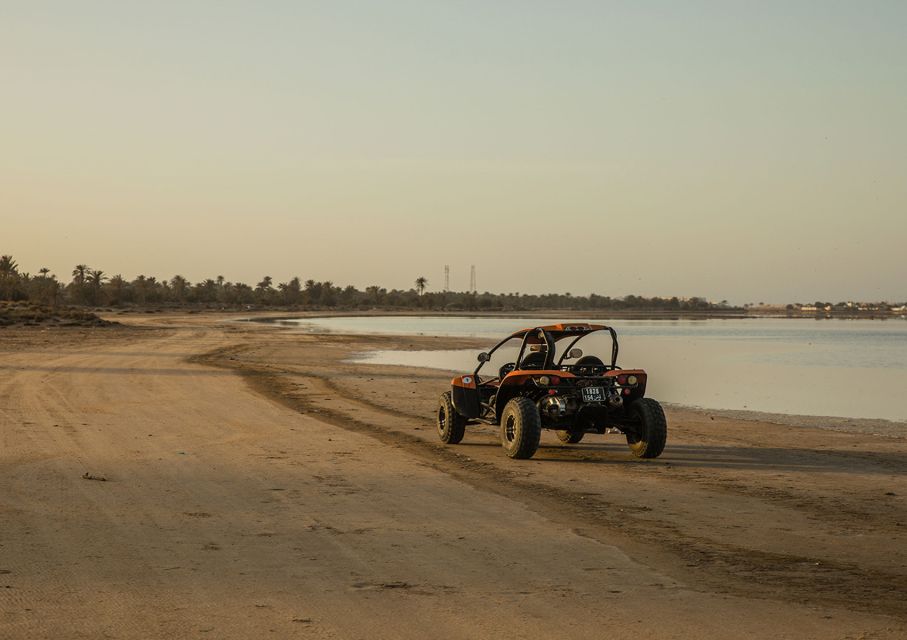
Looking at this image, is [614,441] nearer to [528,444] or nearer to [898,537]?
[528,444]

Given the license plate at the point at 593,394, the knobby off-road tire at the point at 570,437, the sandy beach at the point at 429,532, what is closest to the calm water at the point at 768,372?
the sandy beach at the point at 429,532

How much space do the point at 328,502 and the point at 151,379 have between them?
18.7 metres

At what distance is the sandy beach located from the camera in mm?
6664

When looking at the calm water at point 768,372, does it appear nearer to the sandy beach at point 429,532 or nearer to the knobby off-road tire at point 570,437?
the sandy beach at point 429,532

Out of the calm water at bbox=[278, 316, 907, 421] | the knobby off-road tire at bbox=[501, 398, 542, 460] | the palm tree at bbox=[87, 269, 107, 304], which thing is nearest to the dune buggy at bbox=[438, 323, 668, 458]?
the knobby off-road tire at bbox=[501, 398, 542, 460]

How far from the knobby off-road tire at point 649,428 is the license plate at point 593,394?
1.98ft

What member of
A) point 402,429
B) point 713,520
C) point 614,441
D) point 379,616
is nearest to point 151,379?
point 402,429

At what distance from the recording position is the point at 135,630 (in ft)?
20.6

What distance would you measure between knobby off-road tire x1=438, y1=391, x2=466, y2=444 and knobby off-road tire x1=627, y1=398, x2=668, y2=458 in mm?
2838

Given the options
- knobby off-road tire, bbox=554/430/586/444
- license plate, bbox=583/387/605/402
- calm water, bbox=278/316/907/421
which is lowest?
calm water, bbox=278/316/907/421

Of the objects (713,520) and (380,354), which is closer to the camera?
(713,520)

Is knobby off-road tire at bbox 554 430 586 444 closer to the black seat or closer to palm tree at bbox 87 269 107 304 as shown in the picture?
the black seat

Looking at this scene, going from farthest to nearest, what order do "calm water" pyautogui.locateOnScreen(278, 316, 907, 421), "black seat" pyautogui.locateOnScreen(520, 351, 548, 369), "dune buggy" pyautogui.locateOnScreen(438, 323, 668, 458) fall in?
"calm water" pyautogui.locateOnScreen(278, 316, 907, 421) < "black seat" pyautogui.locateOnScreen(520, 351, 548, 369) < "dune buggy" pyautogui.locateOnScreen(438, 323, 668, 458)

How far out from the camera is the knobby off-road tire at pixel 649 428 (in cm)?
1423
